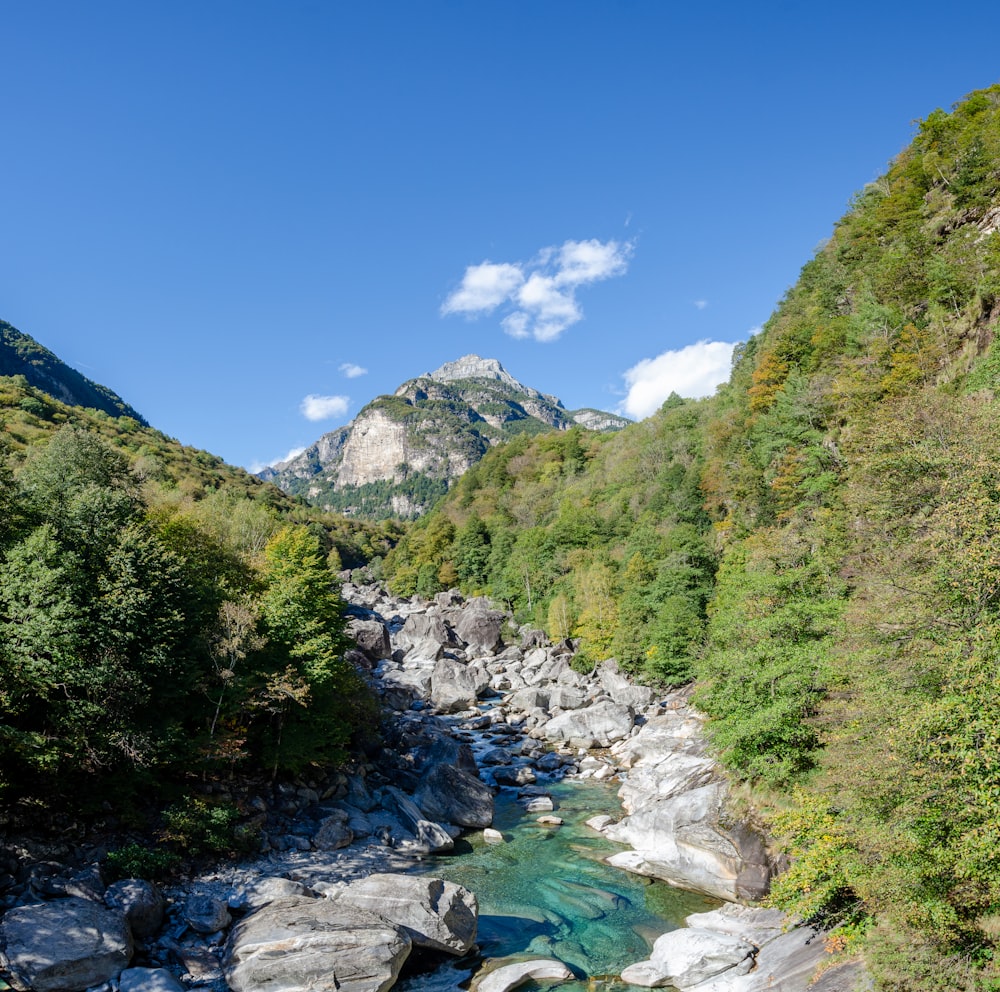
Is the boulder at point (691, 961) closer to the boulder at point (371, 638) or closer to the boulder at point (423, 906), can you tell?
the boulder at point (423, 906)

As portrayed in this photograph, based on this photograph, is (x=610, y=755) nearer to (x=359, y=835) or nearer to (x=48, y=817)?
(x=359, y=835)

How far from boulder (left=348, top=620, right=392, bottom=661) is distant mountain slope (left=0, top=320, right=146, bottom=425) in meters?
104

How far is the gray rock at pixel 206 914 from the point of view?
16344mm

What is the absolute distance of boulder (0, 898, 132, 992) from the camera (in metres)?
12.9

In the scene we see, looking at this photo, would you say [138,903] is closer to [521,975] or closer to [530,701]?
[521,975]

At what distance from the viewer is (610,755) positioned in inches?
1464

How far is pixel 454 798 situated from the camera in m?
27.9

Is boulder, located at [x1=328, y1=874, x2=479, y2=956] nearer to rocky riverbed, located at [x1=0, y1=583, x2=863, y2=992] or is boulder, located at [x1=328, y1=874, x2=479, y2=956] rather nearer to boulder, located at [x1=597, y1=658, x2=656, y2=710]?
rocky riverbed, located at [x1=0, y1=583, x2=863, y2=992]

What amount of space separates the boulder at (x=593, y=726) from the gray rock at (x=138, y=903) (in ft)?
91.8

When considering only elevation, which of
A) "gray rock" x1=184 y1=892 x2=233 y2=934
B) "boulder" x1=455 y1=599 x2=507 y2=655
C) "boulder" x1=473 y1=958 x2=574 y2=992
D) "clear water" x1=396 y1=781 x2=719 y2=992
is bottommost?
"clear water" x1=396 y1=781 x2=719 y2=992

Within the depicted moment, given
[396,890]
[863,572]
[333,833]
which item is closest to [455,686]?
[333,833]

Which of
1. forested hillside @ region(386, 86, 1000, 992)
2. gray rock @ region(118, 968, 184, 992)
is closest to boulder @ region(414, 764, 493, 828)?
forested hillside @ region(386, 86, 1000, 992)

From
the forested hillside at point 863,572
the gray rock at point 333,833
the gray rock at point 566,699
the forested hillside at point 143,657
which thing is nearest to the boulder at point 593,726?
the gray rock at point 566,699

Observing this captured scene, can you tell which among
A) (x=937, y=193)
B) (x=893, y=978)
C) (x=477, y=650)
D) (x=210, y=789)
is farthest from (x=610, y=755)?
(x=937, y=193)
